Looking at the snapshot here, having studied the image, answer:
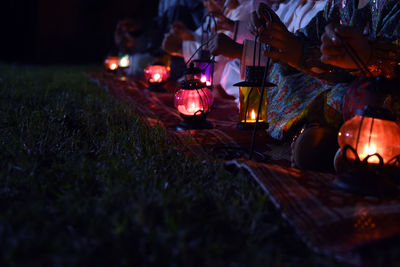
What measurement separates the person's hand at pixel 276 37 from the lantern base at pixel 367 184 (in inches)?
27.2

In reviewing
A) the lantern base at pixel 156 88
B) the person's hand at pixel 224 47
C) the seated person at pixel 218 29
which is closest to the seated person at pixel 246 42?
the person's hand at pixel 224 47

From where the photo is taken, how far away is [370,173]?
1386 millimetres

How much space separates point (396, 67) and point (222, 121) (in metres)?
1.33

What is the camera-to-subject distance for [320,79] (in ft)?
6.51

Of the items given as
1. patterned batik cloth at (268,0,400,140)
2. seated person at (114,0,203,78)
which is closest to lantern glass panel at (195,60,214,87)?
patterned batik cloth at (268,0,400,140)

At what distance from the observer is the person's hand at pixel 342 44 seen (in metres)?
1.42

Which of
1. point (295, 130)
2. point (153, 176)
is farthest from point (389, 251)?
point (295, 130)

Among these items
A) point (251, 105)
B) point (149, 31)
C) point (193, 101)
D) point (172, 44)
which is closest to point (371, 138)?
point (251, 105)

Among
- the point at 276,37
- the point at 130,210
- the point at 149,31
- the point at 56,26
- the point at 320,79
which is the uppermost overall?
the point at 56,26

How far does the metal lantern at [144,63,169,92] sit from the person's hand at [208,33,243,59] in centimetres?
170

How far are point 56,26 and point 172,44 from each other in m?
6.67

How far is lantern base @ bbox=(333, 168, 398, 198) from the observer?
1356mm

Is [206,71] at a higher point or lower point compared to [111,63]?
lower

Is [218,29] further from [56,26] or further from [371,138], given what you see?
[56,26]
